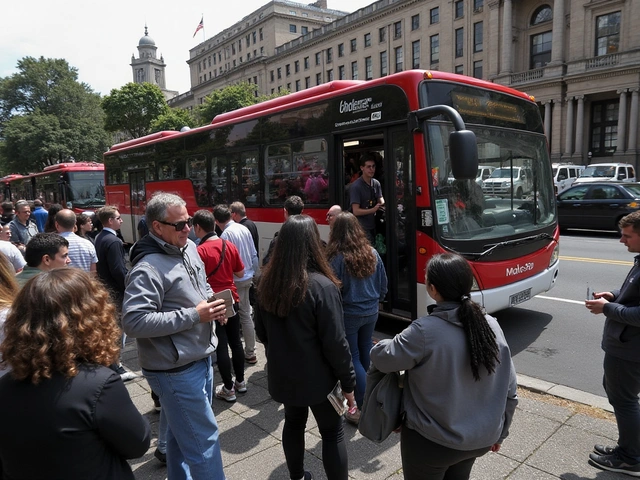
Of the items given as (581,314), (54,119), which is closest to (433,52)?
(54,119)

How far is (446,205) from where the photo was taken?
523 centimetres

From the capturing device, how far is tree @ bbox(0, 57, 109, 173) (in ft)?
137

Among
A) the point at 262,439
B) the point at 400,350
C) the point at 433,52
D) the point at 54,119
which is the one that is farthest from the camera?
the point at 433,52

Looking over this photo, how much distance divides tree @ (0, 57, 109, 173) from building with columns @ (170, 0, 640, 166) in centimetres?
3187

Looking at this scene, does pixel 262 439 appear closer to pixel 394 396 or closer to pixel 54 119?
pixel 394 396

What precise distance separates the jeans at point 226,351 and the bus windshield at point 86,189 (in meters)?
17.1

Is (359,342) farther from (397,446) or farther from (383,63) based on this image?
(383,63)

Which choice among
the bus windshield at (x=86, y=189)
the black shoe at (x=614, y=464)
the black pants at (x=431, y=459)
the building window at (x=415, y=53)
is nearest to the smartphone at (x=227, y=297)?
the black pants at (x=431, y=459)

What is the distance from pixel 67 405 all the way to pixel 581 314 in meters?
7.28

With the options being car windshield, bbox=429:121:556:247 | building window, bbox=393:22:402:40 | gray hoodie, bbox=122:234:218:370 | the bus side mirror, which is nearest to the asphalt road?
car windshield, bbox=429:121:556:247

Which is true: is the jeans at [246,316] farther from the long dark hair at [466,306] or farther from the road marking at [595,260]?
the road marking at [595,260]

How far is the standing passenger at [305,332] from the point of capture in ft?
8.54

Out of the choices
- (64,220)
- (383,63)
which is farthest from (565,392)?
(383,63)

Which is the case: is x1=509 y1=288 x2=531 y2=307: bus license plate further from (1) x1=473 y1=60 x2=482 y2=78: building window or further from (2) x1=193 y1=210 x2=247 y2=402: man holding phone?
(1) x1=473 y1=60 x2=482 y2=78: building window
